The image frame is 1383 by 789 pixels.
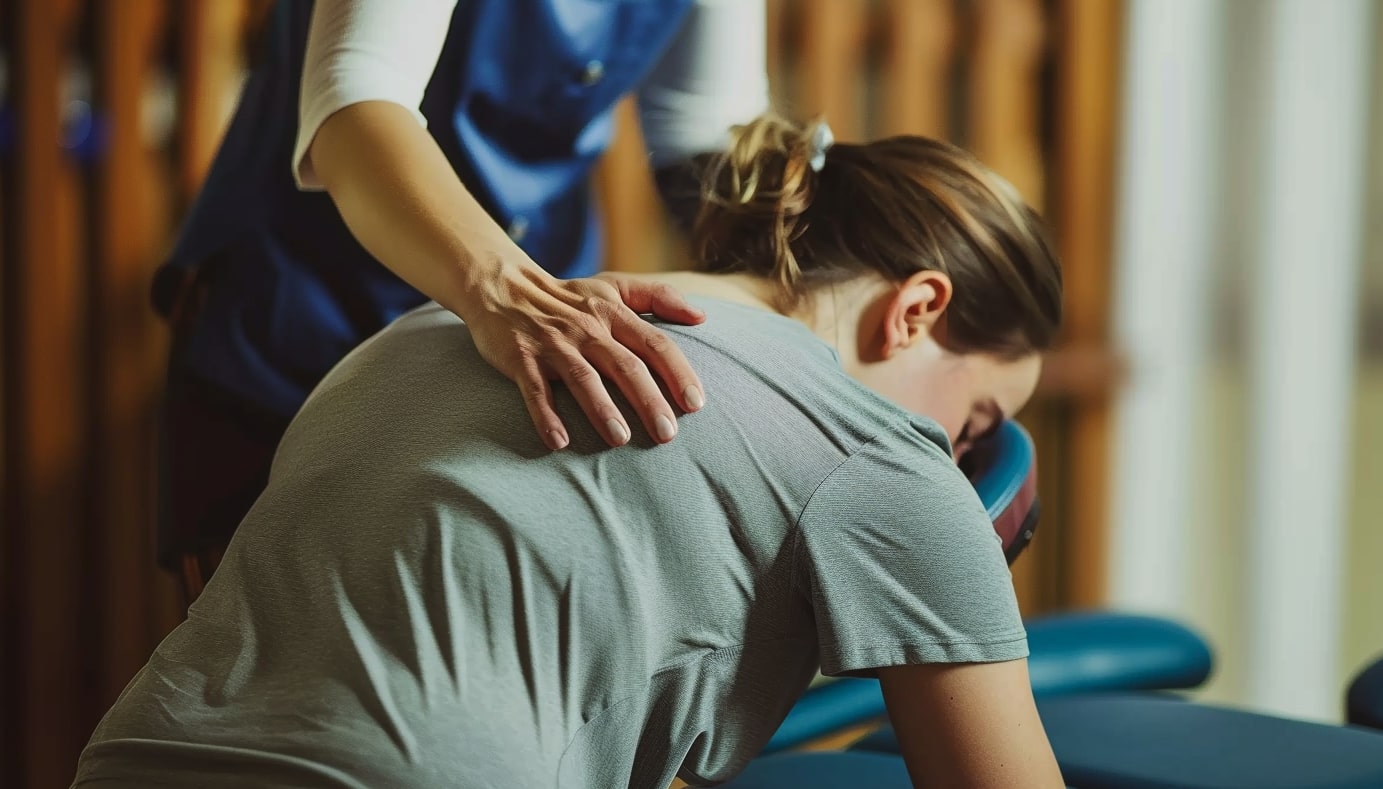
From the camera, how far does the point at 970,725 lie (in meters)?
0.78

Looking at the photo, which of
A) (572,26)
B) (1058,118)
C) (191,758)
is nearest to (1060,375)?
(1058,118)

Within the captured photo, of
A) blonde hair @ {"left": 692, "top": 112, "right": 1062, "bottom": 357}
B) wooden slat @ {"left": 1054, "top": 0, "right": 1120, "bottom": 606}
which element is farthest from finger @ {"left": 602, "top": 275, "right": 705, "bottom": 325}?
wooden slat @ {"left": 1054, "top": 0, "right": 1120, "bottom": 606}

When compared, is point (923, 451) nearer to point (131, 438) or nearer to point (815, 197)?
point (815, 197)

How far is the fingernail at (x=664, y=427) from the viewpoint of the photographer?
0.77 meters

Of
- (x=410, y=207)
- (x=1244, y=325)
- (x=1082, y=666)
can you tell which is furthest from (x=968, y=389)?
(x=1244, y=325)

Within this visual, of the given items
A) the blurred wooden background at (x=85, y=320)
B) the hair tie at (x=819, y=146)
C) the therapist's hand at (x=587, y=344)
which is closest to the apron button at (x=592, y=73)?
the hair tie at (x=819, y=146)

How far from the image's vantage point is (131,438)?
194cm

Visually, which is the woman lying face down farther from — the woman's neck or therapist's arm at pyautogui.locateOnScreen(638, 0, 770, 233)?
therapist's arm at pyautogui.locateOnScreen(638, 0, 770, 233)

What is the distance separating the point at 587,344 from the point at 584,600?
16 centimetres

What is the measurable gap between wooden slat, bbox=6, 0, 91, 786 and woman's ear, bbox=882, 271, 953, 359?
141cm

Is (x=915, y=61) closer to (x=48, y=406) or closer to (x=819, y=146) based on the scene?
(x=819, y=146)

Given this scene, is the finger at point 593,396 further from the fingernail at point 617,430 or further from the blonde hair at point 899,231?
the blonde hair at point 899,231

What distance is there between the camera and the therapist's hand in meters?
0.78

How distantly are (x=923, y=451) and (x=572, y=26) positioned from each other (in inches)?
24.2
